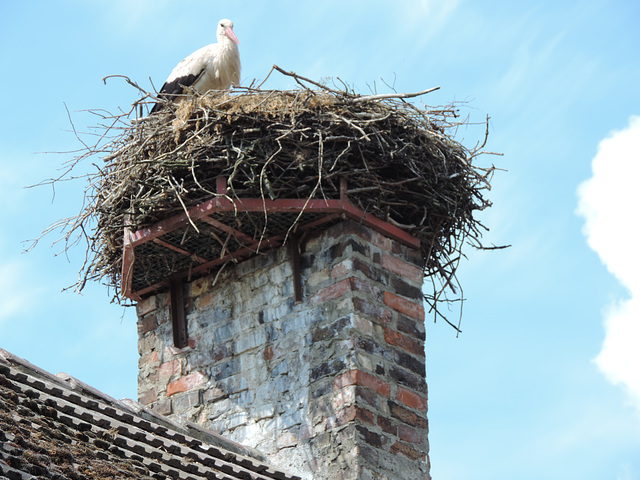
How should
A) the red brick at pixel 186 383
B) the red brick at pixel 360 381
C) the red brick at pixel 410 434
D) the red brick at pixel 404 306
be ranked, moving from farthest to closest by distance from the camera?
the red brick at pixel 186 383 → the red brick at pixel 404 306 → the red brick at pixel 410 434 → the red brick at pixel 360 381

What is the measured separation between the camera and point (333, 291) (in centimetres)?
666

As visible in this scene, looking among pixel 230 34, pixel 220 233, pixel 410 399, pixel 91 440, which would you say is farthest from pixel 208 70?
pixel 91 440

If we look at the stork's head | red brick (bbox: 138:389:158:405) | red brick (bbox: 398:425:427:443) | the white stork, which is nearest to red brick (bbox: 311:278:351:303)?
red brick (bbox: 398:425:427:443)

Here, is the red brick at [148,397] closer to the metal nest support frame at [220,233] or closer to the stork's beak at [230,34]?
the metal nest support frame at [220,233]

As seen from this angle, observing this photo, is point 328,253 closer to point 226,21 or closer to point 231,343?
point 231,343

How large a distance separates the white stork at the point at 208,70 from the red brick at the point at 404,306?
2.89 metres

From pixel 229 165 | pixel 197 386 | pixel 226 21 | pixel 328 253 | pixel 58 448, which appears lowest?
pixel 58 448

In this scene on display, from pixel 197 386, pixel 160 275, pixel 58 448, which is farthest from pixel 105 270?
pixel 58 448

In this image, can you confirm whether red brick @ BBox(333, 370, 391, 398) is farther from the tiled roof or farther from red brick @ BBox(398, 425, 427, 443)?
the tiled roof

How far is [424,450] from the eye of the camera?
6.55 m

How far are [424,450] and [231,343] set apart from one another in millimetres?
1412

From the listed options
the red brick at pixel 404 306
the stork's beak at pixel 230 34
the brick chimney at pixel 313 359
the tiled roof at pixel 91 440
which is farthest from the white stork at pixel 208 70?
the tiled roof at pixel 91 440

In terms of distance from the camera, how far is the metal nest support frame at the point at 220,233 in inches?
265

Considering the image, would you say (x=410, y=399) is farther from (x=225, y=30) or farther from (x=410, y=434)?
(x=225, y=30)
